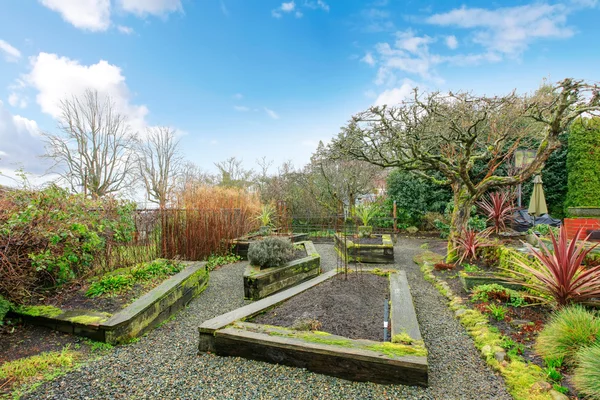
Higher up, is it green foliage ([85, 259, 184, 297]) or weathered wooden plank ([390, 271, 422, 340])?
green foliage ([85, 259, 184, 297])

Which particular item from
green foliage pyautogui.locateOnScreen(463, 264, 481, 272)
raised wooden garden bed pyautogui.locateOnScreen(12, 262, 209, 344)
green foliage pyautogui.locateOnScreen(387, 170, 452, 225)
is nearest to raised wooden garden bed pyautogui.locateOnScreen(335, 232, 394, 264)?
green foliage pyautogui.locateOnScreen(463, 264, 481, 272)

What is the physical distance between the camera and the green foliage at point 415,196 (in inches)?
398

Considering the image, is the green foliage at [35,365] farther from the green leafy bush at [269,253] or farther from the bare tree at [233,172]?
the bare tree at [233,172]

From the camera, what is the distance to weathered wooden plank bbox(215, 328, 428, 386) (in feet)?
5.98

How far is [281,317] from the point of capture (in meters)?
2.70

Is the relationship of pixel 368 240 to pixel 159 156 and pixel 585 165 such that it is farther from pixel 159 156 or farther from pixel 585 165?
pixel 159 156

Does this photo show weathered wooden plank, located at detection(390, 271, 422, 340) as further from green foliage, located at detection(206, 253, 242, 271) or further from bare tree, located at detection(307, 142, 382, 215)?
bare tree, located at detection(307, 142, 382, 215)

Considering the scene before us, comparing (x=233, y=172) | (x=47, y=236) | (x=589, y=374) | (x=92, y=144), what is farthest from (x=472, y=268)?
(x=92, y=144)

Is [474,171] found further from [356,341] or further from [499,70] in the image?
[356,341]

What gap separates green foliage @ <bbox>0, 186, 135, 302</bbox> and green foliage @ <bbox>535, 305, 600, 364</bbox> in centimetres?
446

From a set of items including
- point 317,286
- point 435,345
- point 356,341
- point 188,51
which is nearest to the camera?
point 356,341

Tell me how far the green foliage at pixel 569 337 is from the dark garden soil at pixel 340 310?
3.94 ft

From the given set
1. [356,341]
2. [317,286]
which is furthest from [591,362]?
[317,286]

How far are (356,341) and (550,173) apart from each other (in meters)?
11.2
